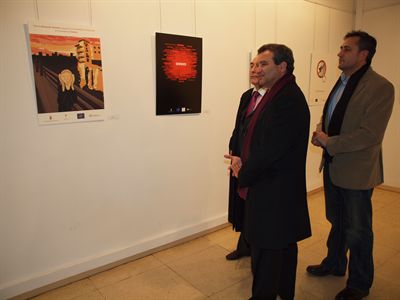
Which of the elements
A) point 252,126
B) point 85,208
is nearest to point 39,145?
point 85,208

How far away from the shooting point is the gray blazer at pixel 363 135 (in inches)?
Answer: 79.0

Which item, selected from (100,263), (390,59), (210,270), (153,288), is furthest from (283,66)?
(390,59)

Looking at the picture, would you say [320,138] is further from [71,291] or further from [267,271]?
[71,291]

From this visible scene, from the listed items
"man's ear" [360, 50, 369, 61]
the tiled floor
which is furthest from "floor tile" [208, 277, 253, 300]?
"man's ear" [360, 50, 369, 61]

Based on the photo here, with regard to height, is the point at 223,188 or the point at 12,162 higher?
the point at 12,162

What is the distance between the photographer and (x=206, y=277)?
250 centimetres

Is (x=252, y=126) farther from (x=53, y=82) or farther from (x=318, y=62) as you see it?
(x=318, y=62)

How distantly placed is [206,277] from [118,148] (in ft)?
4.15

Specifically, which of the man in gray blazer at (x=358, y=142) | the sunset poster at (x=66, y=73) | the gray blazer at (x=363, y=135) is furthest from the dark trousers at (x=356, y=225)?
the sunset poster at (x=66, y=73)

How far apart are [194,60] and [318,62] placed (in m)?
2.17

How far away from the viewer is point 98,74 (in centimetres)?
237

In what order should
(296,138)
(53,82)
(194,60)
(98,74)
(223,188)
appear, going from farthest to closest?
(223,188), (194,60), (98,74), (53,82), (296,138)

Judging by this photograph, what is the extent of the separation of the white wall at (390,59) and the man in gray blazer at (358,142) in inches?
111

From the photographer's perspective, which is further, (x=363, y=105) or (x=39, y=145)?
(x=39, y=145)
